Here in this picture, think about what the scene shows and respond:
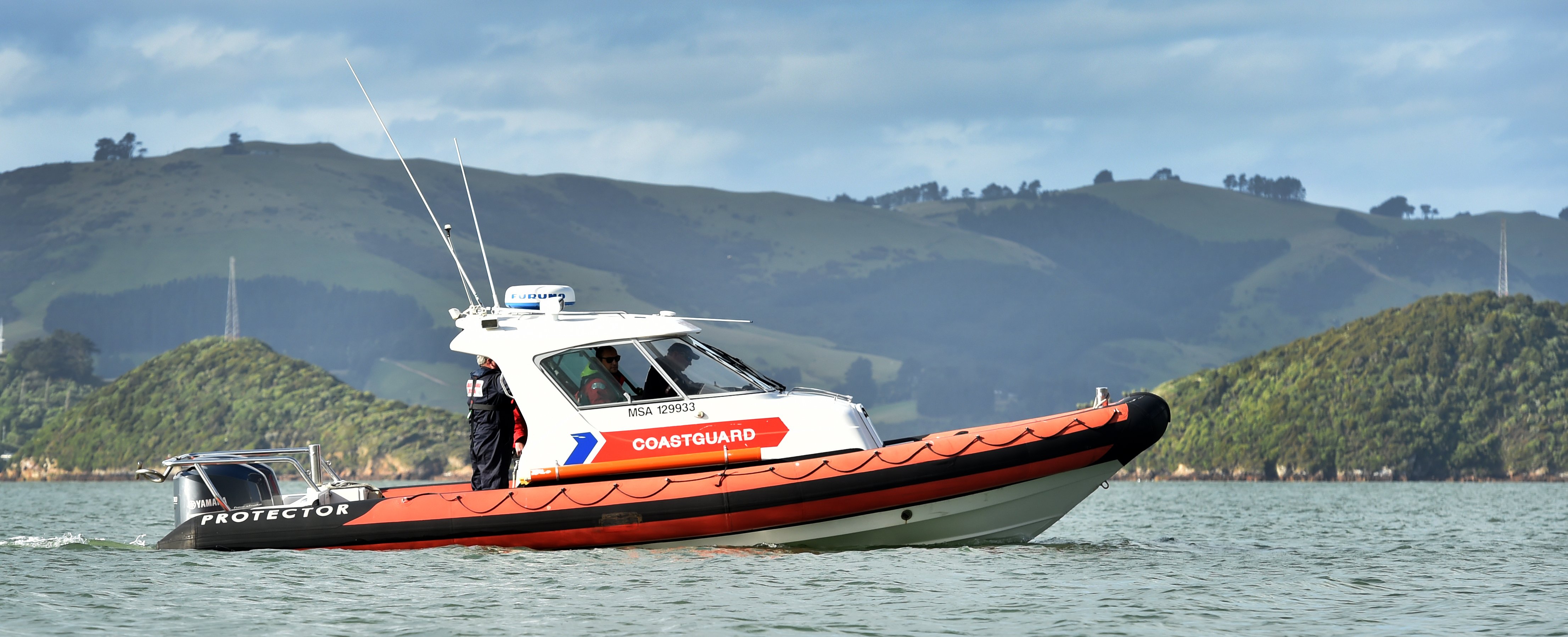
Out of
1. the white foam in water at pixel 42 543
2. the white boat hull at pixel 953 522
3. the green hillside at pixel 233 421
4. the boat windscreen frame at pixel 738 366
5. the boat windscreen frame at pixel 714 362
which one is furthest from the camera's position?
the green hillside at pixel 233 421

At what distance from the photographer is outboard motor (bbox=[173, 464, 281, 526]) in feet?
42.2

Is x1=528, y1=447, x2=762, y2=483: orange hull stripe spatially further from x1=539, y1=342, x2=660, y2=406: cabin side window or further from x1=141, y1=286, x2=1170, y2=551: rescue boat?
x1=539, y1=342, x2=660, y2=406: cabin side window

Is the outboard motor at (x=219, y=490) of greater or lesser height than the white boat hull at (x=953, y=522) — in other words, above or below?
above

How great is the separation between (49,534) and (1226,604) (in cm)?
1786

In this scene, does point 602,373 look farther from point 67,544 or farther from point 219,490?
point 67,544

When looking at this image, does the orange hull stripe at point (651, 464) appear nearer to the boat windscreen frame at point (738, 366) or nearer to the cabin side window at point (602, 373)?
the cabin side window at point (602, 373)

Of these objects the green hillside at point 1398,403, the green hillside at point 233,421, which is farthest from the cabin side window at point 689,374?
the green hillside at point 233,421

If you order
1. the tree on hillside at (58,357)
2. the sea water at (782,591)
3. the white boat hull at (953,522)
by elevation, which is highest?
the tree on hillside at (58,357)

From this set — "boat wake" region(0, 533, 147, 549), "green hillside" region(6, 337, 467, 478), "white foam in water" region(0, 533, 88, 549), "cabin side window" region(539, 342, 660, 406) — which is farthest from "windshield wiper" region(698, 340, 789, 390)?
"green hillside" region(6, 337, 467, 478)

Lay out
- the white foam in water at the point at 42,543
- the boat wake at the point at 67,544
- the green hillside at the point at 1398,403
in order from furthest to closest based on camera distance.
Answer: the green hillside at the point at 1398,403 < the white foam in water at the point at 42,543 < the boat wake at the point at 67,544

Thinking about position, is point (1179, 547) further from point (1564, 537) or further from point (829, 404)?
point (1564, 537)

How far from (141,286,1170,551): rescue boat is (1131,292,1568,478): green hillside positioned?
8567 centimetres

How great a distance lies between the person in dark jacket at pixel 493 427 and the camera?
12.8 meters

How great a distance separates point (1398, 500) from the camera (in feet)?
144
